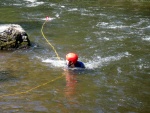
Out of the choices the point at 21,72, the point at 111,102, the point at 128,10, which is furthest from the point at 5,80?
the point at 128,10

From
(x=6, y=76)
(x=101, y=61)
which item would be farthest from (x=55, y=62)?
(x=6, y=76)

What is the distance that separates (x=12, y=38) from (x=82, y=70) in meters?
3.75

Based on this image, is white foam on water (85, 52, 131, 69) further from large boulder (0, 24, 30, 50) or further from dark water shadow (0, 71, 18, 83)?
large boulder (0, 24, 30, 50)

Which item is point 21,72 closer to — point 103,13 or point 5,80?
point 5,80

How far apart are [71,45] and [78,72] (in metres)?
3.35

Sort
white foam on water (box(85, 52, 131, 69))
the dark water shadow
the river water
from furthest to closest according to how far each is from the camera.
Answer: white foam on water (box(85, 52, 131, 69)) < the dark water shadow < the river water

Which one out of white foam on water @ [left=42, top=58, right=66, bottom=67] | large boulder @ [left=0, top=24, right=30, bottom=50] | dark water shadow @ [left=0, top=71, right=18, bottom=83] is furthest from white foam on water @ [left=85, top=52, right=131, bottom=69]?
large boulder @ [left=0, top=24, right=30, bottom=50]

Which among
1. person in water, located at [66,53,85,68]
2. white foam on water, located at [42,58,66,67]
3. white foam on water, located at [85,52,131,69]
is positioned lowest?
white foam on water, located at [85,52,131,69]

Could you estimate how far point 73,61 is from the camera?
1055 cm

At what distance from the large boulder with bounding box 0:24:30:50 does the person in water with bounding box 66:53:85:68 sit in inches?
125

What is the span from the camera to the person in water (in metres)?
10.5

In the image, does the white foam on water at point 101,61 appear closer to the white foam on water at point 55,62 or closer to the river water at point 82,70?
the river water at point 82,70

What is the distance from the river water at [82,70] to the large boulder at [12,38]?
39 centimetres

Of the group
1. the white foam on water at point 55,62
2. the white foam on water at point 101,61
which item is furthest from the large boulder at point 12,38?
the white foam on water at point 101,61
